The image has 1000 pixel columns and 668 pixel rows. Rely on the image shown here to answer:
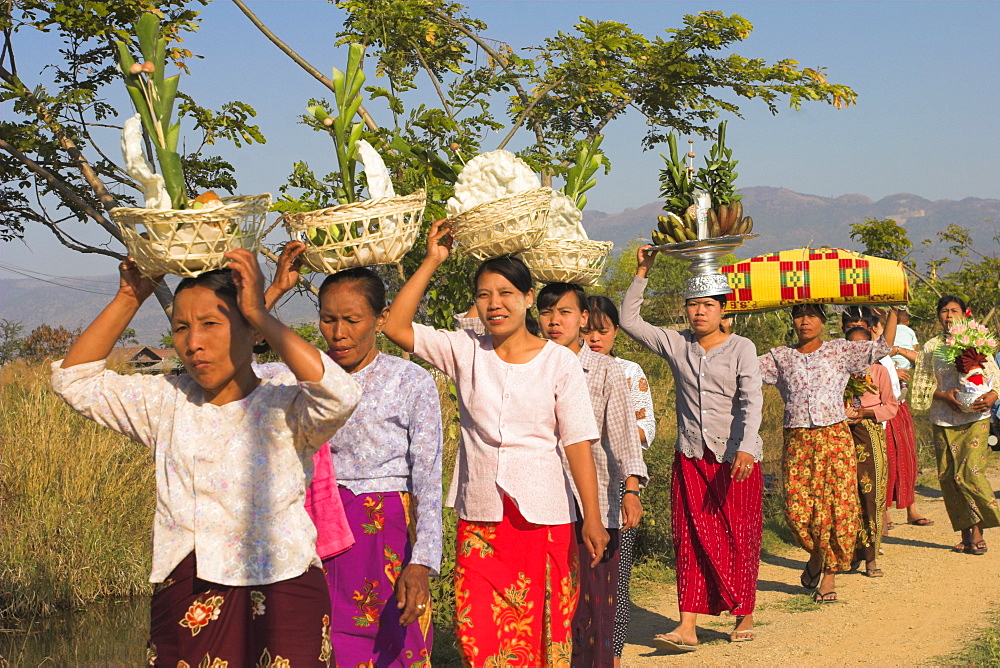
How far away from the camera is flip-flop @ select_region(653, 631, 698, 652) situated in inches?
254

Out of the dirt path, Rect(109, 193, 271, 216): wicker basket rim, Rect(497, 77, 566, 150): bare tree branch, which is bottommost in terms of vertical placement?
the dirt path

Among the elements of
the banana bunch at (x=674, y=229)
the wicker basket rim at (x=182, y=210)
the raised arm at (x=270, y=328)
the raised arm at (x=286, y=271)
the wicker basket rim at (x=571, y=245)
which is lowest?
the raised arm at (x=270, y=328)

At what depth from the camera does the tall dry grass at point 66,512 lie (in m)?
7.47

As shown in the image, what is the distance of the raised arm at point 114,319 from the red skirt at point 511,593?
5.80ft

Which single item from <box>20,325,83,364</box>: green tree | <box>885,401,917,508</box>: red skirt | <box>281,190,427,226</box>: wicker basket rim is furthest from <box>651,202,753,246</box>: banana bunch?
<box>20,325,83,364</box>: green tree

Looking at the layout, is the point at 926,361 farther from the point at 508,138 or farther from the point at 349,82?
the point at 349,82

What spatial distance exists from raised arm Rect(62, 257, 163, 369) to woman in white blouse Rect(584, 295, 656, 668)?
303 cm

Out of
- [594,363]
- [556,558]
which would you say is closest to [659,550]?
[594,363]

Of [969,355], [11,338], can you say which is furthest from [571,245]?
[11,338]

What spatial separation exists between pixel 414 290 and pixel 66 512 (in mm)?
4795

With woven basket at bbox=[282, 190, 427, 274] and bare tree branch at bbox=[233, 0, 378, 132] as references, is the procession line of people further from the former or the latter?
bare tree branch at bbox=[233, 0, 378, 132]

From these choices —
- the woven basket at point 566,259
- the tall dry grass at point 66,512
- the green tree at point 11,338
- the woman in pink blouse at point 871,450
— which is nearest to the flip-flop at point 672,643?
the woven basket at point 566,259

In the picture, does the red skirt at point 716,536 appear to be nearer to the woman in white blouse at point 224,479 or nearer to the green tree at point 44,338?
the woman in white blouse at point 224,479

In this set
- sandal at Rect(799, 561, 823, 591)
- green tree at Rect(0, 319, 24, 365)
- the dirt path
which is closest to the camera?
the dirt path
